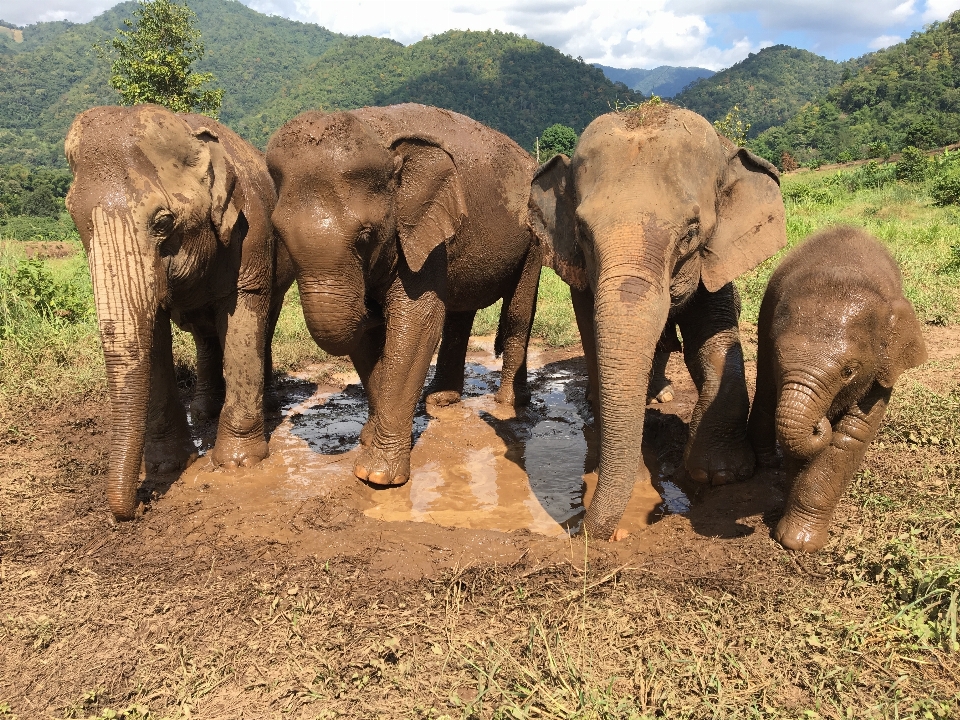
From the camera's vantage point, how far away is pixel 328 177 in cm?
447

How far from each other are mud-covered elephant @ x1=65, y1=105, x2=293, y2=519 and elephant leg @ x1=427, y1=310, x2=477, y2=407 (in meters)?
2.06

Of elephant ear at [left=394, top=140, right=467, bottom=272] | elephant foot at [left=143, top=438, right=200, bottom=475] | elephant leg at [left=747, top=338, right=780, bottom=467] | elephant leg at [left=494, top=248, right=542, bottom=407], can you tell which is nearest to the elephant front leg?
elephant ear at [left=394, top=140, right=467, bottom=272]

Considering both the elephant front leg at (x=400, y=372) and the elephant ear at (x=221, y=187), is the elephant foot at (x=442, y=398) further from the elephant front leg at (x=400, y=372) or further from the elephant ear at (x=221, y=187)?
the elephant ear at (x=221, y=187)

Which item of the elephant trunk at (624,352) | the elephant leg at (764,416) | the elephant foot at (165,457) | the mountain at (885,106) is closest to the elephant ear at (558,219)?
the elephant trunk at (624,352)

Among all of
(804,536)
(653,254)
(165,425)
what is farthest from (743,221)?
(165,425)

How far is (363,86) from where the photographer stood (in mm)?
111688

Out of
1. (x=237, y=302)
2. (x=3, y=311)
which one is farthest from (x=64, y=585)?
(x=3, y=311)

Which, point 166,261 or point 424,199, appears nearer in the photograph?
point 166,261

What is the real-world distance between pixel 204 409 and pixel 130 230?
2.91m

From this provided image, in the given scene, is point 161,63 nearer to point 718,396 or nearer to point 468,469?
point 468,469

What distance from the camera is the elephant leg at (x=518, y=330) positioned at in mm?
7348

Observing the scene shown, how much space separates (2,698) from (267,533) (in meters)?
1.71

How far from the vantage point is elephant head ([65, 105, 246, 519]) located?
443cm

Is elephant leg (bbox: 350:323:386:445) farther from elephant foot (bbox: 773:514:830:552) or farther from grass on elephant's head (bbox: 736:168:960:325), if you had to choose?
grass on elephant's head (bbox: 736:168:960:325)
